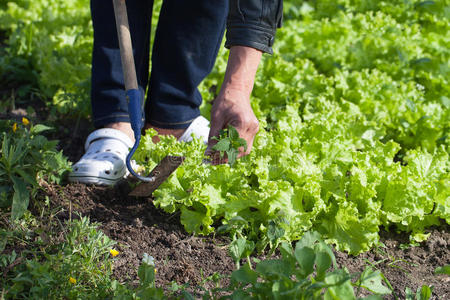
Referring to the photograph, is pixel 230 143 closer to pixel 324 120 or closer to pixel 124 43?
pixel 124 43

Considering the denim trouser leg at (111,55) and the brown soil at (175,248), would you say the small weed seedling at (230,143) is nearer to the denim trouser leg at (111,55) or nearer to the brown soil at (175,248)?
the brown soil at (175,248)

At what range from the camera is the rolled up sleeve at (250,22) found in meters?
2.22

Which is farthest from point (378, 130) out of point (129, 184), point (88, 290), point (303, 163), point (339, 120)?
point (88, 290)

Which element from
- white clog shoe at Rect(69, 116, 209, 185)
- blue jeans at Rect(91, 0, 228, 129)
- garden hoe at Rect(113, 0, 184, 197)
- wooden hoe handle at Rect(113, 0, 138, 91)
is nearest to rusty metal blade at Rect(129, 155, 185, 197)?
garden hoe at Rect(113, 0, 184, 197)

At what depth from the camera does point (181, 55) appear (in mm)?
2748

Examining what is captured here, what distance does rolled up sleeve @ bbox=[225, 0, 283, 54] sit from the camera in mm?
2217

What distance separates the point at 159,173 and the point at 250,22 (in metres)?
0.81

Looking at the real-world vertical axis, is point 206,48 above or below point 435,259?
above

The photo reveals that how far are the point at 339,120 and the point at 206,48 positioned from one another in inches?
39.2

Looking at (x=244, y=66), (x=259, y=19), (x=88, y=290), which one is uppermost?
(x=259, y=19)

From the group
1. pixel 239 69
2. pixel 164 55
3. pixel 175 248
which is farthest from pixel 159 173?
pixel 164 55

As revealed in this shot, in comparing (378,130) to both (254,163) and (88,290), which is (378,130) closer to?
(254,163)

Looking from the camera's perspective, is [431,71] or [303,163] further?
[431,71]

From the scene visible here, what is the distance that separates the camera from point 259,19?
2.25 m
